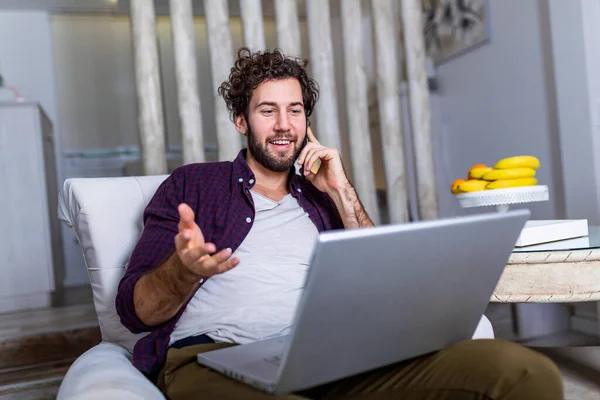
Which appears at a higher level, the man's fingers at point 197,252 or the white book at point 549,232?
the man's fingers at point 197,252

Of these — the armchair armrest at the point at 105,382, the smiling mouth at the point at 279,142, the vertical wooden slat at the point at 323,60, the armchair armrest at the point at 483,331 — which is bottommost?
the armchair armrest at the point at 483,331

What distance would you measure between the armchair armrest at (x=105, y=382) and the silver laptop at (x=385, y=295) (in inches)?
5.7

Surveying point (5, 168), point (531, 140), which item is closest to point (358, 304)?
point (531, 140)

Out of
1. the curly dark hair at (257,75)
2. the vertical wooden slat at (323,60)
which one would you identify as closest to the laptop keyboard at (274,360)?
the curly dark hair at (257,75)

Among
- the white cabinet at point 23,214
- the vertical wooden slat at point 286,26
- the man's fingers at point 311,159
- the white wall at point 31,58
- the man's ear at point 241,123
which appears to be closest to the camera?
the man's fingers at point 311,159

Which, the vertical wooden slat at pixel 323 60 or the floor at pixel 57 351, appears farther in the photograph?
the vertical wooden slat at pixel 323 60

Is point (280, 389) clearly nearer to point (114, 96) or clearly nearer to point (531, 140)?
point (531, 140)

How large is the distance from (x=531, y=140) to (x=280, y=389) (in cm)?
264

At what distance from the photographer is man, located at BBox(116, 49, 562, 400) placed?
3.11 ft

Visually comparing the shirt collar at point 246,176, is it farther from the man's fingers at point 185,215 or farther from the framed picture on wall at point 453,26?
the framed picture on wall at point 453,26

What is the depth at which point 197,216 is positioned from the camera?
57.8 inches

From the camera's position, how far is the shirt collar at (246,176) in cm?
157

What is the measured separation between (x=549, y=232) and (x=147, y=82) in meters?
1.65

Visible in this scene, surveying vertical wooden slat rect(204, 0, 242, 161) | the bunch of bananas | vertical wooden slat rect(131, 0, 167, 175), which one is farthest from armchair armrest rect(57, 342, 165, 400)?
vertical wooden slat rect(204, 0, 242, 161)
